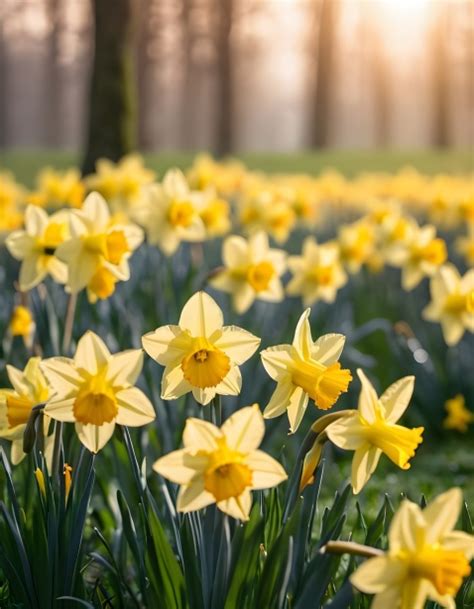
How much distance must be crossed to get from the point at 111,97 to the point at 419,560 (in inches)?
304

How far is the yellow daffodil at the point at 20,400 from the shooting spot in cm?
172

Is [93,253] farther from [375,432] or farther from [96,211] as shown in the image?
[375,432]

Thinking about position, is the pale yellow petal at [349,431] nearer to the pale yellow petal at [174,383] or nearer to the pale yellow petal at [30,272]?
the pale yellow petal at [174,383]

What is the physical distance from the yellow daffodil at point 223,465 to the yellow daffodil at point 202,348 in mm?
193

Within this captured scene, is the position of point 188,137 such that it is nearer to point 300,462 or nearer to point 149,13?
point 149,13

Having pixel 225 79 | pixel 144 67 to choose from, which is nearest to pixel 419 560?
pixel 225 79

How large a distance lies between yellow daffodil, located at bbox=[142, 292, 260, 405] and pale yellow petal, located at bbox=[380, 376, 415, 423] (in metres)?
0.24

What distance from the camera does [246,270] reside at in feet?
10.2

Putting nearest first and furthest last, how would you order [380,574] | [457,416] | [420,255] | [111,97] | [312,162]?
[380,574], [420,255], [457,416], [111,97], [312,162]

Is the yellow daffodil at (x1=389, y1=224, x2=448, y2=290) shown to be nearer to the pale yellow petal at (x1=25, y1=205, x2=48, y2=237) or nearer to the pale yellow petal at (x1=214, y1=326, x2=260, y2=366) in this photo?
the pale yellow petal at (x1=25, y1=205, x2=48, y2=237)

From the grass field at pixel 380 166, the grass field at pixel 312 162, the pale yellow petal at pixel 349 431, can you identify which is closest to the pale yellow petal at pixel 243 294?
the grass field at pixel 380 166

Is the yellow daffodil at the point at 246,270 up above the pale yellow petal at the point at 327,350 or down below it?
below

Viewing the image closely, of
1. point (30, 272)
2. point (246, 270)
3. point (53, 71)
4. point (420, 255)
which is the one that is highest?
point (30, 272)

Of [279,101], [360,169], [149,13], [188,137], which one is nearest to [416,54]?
[188,137]
